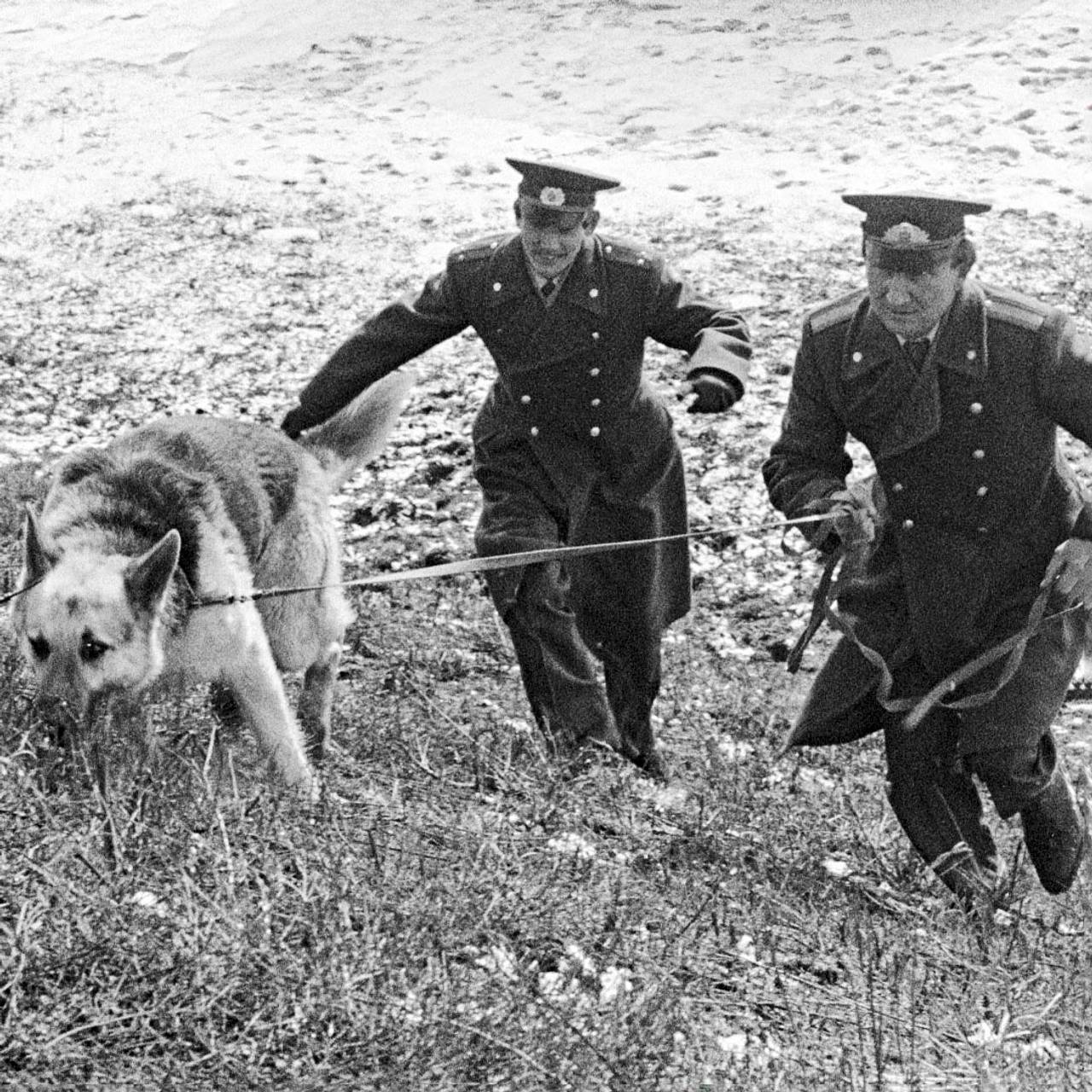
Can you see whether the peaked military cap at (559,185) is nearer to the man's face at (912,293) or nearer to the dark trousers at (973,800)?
the man's face at (912,293)

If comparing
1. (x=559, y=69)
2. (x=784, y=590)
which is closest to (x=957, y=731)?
(x=784, y=590)

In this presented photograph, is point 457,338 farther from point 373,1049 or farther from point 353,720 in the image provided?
point 373,1049

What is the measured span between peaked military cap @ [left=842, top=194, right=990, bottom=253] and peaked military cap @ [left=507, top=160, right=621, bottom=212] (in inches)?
42.0

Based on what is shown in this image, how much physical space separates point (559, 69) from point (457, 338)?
15.1 feet

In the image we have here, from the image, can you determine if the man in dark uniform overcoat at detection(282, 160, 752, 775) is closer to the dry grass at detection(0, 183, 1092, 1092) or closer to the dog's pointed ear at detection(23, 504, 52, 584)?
the dry grass at detection(0, 183, 1092, 1092)

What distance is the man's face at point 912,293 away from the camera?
14.7ft

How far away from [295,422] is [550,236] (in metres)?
1.08

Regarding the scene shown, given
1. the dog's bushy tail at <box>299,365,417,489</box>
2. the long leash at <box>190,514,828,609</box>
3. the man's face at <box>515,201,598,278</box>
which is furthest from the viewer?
the dog's bushy tail at <box>299,365,417,489</box>

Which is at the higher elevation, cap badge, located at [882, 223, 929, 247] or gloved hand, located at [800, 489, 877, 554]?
cap badge, located at [882, 223, 929, 247]

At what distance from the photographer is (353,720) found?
19.7 feet

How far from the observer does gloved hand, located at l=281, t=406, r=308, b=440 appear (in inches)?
224

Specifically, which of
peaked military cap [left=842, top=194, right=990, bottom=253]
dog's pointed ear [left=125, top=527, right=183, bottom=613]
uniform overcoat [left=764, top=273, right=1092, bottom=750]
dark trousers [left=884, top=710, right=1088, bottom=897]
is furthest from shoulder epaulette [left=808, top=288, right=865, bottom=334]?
dog's pointed ear [left=125, top=527, right=183, bottom=613]

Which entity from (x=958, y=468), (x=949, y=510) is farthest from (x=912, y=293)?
(x=949, y=510)

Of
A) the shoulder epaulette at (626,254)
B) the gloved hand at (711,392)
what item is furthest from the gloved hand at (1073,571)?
the shoulder epaulette at (626,254)
